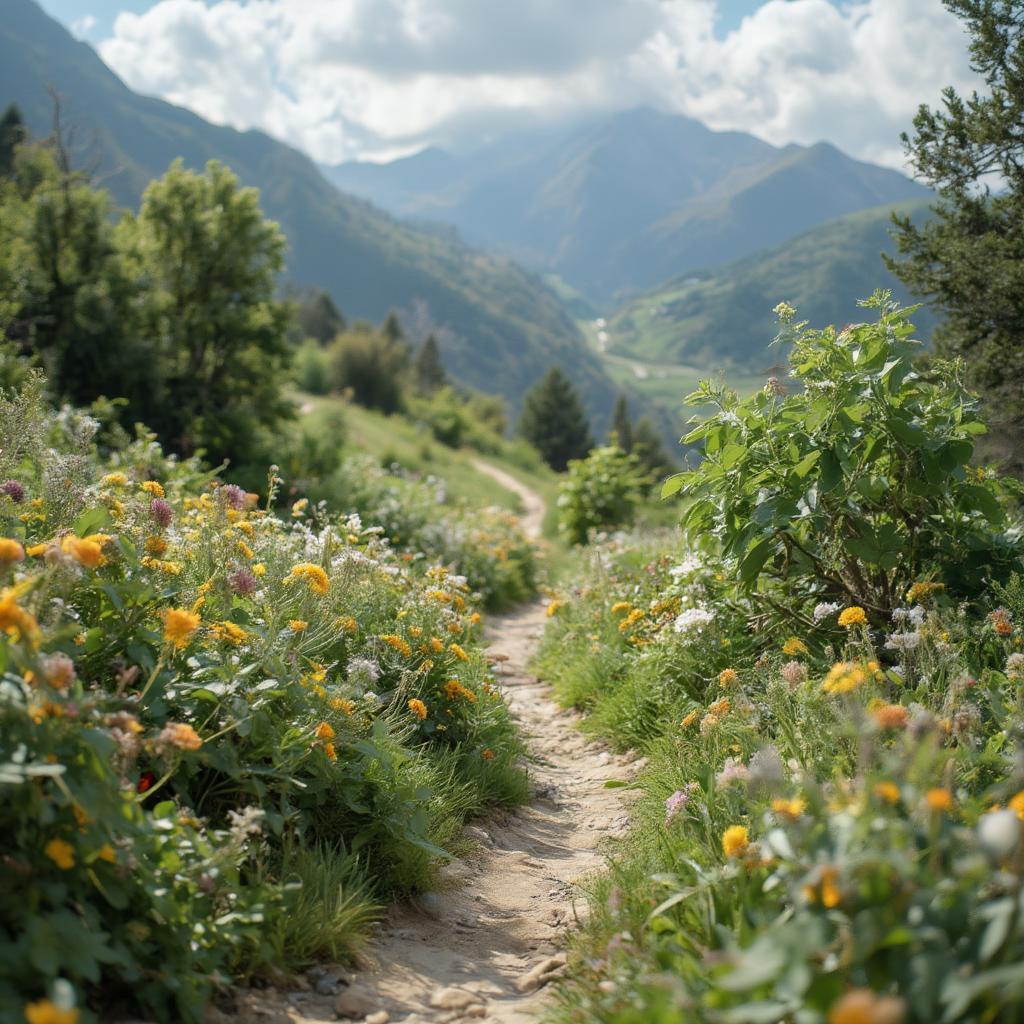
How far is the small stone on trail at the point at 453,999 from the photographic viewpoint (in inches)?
107

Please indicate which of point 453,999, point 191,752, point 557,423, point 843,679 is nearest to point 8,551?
point 191,752

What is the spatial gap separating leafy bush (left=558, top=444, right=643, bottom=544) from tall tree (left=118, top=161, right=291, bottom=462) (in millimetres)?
6089

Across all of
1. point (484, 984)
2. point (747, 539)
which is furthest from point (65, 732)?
point (747, 539)

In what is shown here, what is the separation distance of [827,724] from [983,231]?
184 inches

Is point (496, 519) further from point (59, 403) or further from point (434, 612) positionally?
point (434, 612)

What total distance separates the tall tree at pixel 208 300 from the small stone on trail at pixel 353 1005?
1383 centimetres

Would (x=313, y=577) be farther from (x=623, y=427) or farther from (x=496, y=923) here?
(x=623, y=427)

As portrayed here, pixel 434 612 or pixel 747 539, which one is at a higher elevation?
pixel 747 539

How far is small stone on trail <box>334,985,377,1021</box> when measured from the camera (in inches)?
103

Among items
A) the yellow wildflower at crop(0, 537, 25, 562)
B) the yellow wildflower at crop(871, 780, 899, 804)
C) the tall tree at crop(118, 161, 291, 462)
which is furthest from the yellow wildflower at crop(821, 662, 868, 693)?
the tall tree at crop(118, 161, 291, 462)

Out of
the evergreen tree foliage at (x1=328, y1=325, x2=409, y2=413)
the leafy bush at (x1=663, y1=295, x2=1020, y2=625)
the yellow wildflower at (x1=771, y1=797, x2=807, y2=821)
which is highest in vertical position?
the evergreen tree foliage at (x1=328, y1=325, x2=409, y2=413)

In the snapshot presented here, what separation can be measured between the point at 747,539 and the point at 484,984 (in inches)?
86.3

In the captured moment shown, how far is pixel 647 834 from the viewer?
3.54 meters

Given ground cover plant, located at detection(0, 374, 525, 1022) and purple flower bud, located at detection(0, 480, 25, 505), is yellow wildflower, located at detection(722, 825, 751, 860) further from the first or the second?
purple flower bud, located at detection(0, 480, 25, 505)
